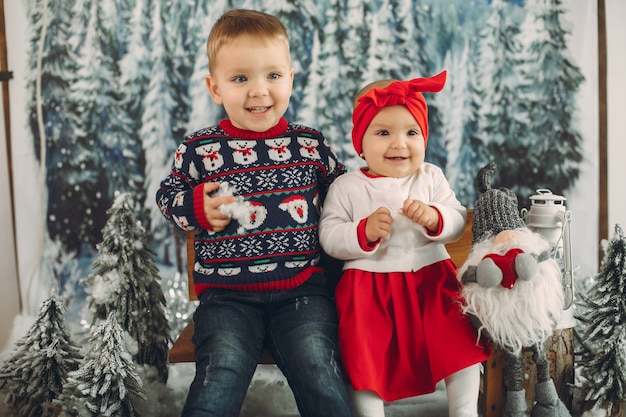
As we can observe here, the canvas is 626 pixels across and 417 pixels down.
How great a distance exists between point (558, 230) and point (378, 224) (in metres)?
0.50

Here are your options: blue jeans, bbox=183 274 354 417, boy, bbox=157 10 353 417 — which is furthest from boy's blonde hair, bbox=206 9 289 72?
blue jeans, bbox=183 274 354 417

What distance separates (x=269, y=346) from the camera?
1362 millimetres

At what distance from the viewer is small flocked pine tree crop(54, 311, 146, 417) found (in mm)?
1415

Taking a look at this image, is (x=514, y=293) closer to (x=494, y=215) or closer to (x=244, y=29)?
(x=494, y=215)

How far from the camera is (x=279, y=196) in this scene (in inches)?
55.9

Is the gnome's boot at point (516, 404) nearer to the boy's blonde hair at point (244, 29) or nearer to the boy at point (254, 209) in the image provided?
the boy at point (254, 209)

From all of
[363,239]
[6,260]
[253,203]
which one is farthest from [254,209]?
[6,260]

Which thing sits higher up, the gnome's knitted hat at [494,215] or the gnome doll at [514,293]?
the gnome's knitted hat at [494,215]

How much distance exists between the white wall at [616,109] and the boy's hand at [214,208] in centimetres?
162

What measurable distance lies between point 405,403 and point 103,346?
0.90 m

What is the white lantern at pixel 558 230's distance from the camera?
1.43m

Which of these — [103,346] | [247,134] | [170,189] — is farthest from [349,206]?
[103,346]

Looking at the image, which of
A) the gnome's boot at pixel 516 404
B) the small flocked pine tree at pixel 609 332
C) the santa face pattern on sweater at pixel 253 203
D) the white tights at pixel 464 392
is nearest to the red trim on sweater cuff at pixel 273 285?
the santa face pattern on sweater at pixel 253 203

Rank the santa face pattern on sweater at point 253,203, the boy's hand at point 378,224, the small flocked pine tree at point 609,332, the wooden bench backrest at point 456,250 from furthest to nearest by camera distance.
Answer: the wooden bench backrest at point 456,250 → the small flocked pine tree at point 609,332 → the santa face pattern on sweater at point 253,203 → the boy's hand at point 378,224
